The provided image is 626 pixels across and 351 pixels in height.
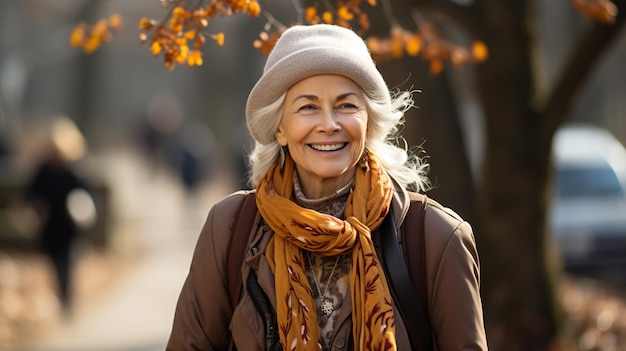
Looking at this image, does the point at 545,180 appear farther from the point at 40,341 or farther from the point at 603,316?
the point at 40,341

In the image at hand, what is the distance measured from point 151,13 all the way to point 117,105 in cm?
3652

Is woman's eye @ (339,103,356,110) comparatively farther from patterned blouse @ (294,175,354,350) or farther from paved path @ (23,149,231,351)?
paved path @ (23,149,231,351)

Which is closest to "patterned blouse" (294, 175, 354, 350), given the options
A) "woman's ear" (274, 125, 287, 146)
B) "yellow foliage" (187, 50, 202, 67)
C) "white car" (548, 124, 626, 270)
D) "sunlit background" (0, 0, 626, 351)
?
"woman's ear" (274, 125, 287, 146)

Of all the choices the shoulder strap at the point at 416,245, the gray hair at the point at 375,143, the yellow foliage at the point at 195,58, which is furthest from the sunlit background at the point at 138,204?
the shoulder strap at the point at 416,245

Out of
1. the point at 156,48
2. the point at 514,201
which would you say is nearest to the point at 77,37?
the point at 156,48

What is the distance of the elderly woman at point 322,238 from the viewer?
12.0 ft

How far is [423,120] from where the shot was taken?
8227 mm

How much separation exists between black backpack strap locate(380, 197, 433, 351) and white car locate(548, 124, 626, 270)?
32.5ft

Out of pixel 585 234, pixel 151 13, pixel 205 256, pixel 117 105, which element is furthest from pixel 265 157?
pixel 117 105

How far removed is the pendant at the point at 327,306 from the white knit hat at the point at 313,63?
2.02 feet

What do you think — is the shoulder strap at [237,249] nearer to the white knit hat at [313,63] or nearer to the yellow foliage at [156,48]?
the white knit hat at [313,63]

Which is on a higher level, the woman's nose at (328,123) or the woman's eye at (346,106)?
the woman's eye at (346,106)

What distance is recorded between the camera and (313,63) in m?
3.77

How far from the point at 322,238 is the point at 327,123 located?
0.37 metres
